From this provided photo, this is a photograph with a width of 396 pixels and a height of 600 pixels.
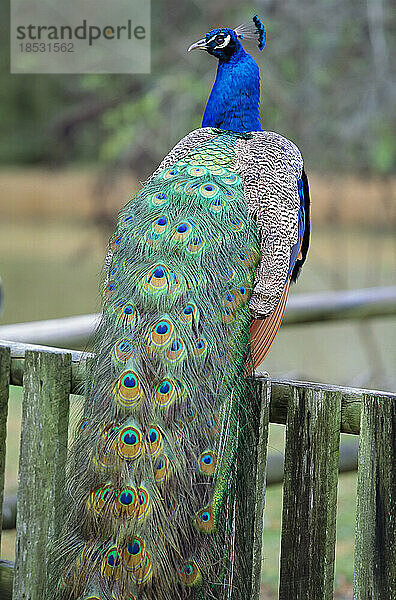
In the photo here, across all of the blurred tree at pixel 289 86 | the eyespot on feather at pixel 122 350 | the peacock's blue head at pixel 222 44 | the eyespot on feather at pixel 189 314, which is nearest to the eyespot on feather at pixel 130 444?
the eyespot on feather at pixel 122 350

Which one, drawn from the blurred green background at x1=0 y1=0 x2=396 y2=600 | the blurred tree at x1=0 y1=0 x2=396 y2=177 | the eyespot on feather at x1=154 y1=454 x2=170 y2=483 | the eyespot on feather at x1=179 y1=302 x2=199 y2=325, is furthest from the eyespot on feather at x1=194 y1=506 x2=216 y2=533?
the blurred tree at x1=0 y1=0 x2=396 y2=177

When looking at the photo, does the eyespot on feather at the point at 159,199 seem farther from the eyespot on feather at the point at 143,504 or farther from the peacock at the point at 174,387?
the eyespot on feather at the point at 143,504

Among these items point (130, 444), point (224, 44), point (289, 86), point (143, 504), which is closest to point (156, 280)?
point (130, 444)

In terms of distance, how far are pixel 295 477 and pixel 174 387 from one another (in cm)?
32

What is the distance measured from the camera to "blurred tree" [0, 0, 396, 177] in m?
5.76

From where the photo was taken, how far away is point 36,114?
14.3m

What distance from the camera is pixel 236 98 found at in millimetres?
2695

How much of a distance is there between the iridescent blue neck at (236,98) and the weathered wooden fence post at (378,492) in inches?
47.7

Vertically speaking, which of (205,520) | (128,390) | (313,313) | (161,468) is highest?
(313,313)

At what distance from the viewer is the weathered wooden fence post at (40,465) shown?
2102 millimetres

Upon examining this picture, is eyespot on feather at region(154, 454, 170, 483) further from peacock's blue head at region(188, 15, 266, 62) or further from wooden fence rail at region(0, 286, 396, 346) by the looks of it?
wooden fence rail at region(0, 286, 396, 346)

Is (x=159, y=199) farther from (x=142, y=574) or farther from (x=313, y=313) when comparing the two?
(x=313, y=313)

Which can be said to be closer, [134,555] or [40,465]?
[134,555]

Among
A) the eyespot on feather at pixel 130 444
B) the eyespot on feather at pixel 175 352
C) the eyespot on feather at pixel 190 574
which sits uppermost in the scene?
the eyespot on feather at pixel 175 352
